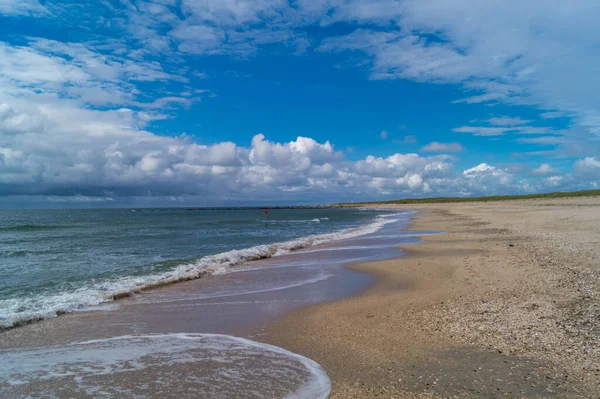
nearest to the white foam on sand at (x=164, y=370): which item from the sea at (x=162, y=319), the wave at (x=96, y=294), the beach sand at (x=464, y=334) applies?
the sea at (x=162, y=319)

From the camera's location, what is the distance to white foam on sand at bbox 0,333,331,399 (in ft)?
18.5

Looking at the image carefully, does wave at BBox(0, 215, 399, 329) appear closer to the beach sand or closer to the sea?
the sea

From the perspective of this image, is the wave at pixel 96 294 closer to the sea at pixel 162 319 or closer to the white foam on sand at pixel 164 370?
the sea at pixel 162 319

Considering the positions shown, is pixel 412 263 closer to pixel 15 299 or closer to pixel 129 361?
pixel 129 361

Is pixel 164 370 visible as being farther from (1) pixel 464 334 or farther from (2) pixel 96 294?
(2) pixel 96 294

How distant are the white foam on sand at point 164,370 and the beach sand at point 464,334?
2.07ft

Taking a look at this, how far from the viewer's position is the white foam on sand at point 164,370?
565cm

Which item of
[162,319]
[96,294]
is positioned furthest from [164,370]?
[96,294]

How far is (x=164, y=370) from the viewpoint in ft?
20.9

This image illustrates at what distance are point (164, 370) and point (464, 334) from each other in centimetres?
584

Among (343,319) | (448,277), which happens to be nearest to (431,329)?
(343,319)

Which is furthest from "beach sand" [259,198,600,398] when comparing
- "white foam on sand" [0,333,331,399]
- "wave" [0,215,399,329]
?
"wave" [0,215,399,329]

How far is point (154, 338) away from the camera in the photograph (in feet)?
26.6

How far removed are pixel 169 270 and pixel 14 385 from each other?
12324mm
